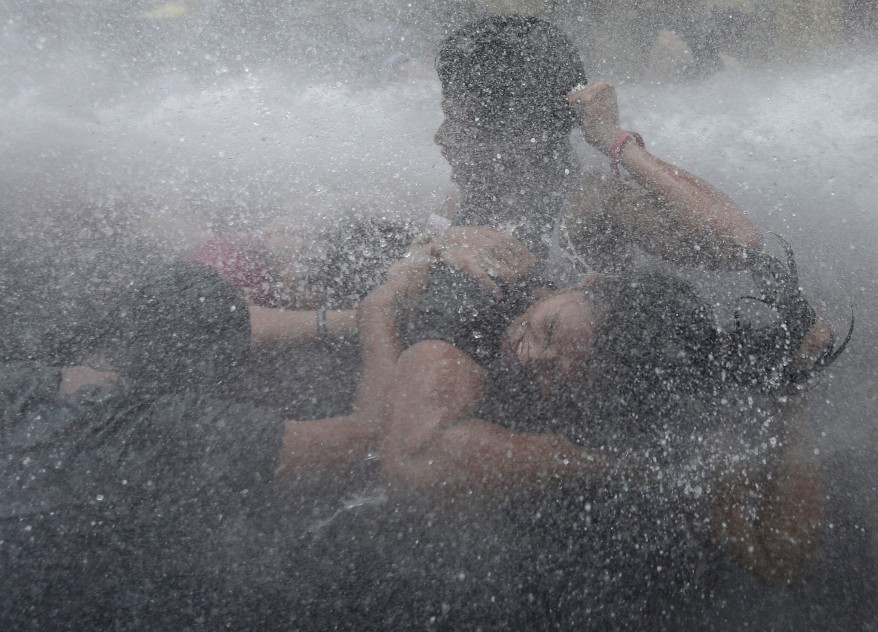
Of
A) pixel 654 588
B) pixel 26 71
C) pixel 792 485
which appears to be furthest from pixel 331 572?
pixel 26 71

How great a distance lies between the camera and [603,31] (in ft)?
6.28

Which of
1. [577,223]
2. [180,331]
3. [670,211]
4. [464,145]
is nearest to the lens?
[180,331]

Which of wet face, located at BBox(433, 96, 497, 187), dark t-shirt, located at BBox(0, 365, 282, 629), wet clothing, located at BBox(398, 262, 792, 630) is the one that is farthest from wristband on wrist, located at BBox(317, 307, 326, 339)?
wet face, located at BBox(433, 96, 497, 187)

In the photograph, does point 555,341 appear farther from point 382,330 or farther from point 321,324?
point 321,324

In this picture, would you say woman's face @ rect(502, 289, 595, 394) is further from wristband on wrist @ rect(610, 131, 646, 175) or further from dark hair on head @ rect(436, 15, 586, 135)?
dark hair on head @ rect(436, 15, 586, 135)

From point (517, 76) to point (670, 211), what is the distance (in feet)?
2.05

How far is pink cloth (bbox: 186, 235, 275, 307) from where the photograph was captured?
1269 mm

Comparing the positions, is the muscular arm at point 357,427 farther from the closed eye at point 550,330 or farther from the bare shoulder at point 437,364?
the closed eye at point 550,330

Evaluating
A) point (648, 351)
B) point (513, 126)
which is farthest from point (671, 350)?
point (513, 126)

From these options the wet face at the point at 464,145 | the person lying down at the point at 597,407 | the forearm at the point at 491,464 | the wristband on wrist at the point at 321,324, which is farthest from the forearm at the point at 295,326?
the wet face at the point at 464,145

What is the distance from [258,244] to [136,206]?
1.76ft

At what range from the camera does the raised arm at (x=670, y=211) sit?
46.8 inches

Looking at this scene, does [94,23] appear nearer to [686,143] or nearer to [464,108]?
[464,108]

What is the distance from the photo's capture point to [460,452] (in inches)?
38.5
